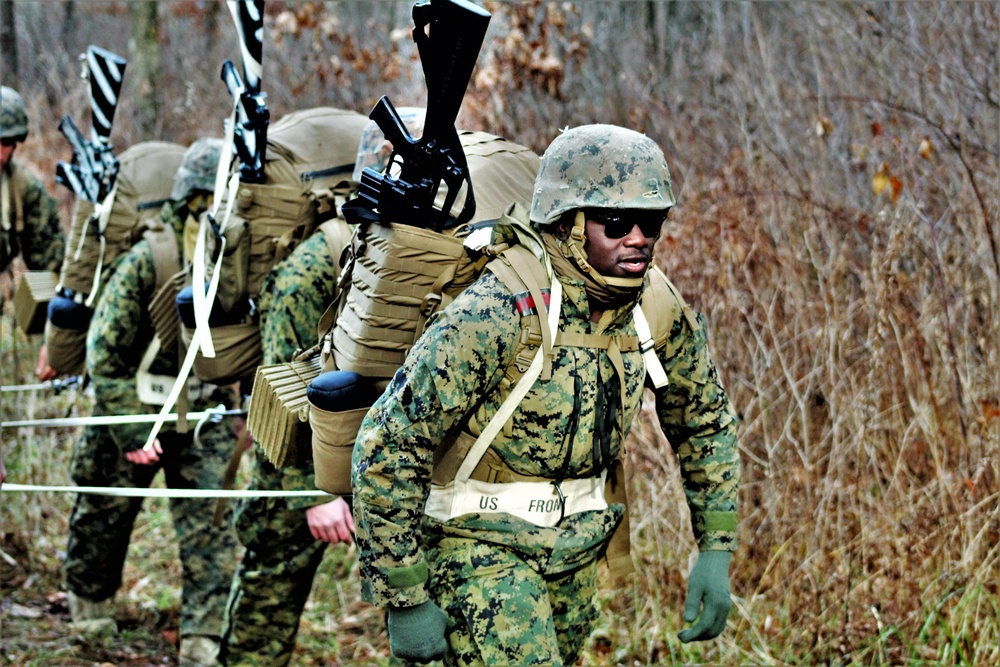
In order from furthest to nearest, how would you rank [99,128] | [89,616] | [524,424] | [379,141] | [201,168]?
[99,128] → [89,616] → [201,168] → [379,141] → [524,424]

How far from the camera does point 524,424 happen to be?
3.00m

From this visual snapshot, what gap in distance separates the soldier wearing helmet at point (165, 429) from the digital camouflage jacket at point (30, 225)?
1.94m

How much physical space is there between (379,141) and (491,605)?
1.83 meters

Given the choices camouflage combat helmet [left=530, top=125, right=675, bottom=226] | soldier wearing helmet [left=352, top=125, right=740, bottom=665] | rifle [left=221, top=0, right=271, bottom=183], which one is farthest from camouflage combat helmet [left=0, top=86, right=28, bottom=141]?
camouflage combat helmet [left=530, top=125, right=675, bottom=226]

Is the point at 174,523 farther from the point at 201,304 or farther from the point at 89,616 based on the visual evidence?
the point at 201,304

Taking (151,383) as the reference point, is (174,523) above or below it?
below

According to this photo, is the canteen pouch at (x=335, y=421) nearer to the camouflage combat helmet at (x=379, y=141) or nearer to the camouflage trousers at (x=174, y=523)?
→ the camouflage combat helmet at (x=379, y=141)

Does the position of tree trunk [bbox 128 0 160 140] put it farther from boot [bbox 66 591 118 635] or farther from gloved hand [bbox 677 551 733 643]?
gloved hand [bbox 677 551 733 643]

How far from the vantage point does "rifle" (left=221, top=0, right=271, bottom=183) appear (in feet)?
14.7

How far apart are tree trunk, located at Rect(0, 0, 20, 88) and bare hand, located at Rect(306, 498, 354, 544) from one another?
1054cm

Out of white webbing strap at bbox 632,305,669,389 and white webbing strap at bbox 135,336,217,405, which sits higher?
white webbing strap at bbox 632,305,669,389

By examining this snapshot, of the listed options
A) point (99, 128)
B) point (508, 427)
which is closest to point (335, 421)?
point (508, 427)

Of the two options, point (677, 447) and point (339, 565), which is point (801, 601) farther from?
point (339, 565)

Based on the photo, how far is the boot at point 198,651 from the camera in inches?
206
